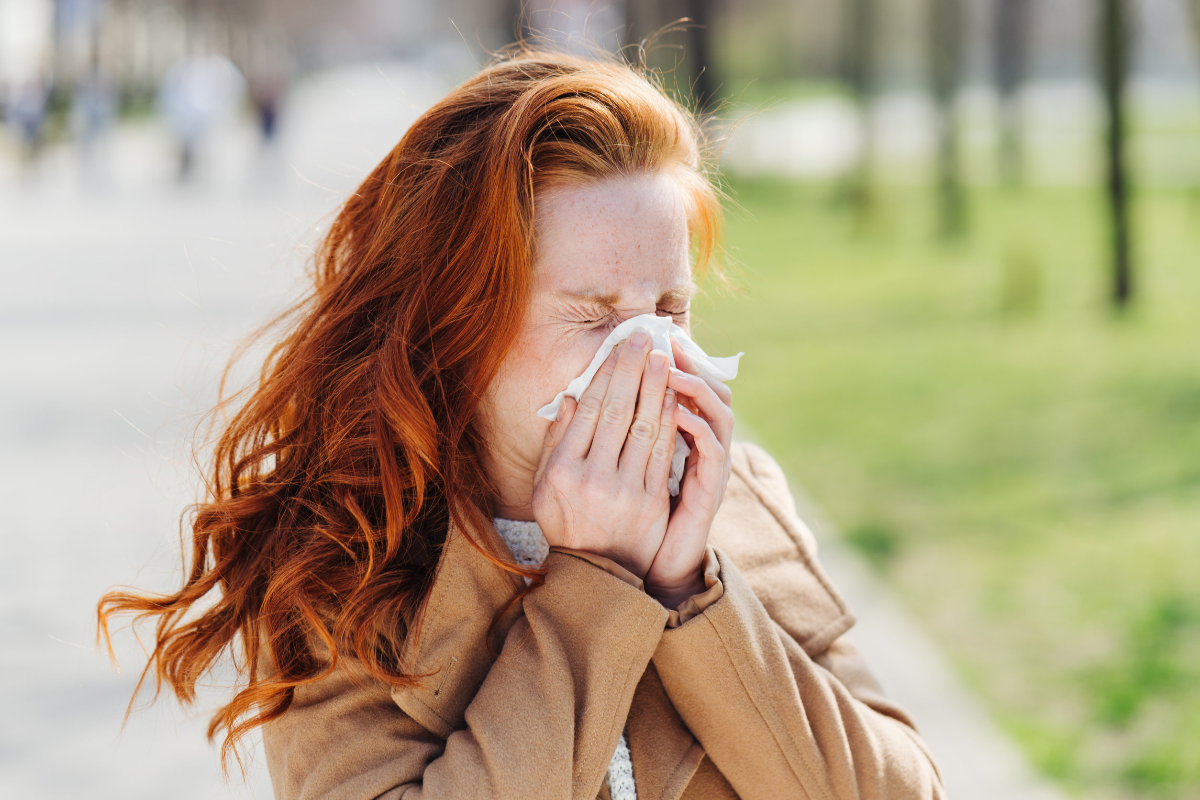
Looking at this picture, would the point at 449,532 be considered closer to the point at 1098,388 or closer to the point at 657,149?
the point at 657,149

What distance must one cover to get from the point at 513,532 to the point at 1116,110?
902cm

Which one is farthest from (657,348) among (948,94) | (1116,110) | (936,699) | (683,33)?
(683,33)

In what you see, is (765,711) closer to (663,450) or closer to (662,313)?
(663,450)

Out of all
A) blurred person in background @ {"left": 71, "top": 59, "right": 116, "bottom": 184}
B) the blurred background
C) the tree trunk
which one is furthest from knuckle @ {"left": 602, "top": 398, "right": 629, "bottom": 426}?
blurred person in background @ {"left": 71, "top": 59, "right": 116, "bottom": 184}

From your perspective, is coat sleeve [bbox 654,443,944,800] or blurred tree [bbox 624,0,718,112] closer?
coat sleeve [bbox 654,443,944,800]

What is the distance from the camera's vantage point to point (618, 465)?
5.37 ft

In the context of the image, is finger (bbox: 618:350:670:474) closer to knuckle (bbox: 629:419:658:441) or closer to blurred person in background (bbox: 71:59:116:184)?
knuckle (bbox: 629:419:658:441)

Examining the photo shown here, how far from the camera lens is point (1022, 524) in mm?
5414

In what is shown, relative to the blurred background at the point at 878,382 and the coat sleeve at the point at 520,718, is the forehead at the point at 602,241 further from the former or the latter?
the blurred background at the point at 878,382

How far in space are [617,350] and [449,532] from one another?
35 cm

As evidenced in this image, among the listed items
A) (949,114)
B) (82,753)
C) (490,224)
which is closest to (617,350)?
(490,224)

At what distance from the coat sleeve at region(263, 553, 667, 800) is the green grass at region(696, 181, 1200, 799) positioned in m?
1.14

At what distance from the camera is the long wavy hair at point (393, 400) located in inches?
65.1

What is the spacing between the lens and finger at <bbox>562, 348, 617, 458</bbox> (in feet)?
5.34
